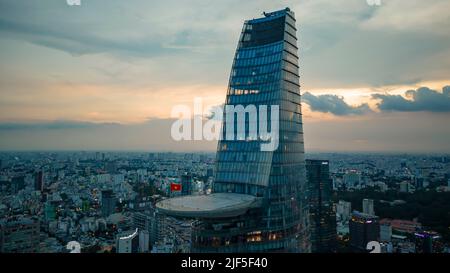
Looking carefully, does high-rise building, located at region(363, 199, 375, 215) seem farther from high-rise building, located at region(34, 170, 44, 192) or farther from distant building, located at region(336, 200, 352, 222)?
high-rise building, located at region(34, 170, 44, 192)

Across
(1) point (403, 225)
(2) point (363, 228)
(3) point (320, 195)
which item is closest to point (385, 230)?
(2) point (363, 228)

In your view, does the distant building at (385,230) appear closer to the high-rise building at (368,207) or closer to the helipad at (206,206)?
the high-rise building at (368,207)

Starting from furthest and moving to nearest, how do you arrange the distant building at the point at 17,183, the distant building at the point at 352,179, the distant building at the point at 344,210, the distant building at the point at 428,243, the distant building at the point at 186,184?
the distant building at the point at 344,210 < the distant building at the point at 352,179 < the distant building at the point at 186,184 < the distant building at the point at 17,183 < the distant building at the point at 428,243

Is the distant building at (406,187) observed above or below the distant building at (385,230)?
above

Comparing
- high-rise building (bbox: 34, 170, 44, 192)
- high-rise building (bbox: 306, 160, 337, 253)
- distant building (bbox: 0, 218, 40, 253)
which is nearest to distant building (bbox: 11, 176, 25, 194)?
high-rise building (bbox: 34, 170, 44, 192)

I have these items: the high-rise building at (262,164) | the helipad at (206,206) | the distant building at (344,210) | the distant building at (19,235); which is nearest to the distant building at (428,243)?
the high-rise building at (262,164)
